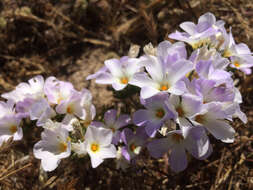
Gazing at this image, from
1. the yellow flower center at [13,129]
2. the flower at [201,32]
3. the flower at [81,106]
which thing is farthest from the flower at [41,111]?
the flower at [201,32]

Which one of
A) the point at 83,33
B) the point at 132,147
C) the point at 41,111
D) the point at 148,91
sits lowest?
the point at 132,147

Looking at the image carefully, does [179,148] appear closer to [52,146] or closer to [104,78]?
[104,78]

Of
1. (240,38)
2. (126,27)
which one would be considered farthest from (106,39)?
(240,38)

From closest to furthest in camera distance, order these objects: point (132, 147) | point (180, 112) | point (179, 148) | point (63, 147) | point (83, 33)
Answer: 1. point (180, 112)
2. point (179, 148)
3. point (63, 147)
4. point (132, 147)
5. point (83, 33)

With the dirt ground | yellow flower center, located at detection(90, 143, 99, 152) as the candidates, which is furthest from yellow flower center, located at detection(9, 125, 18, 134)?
yellow flower center, located at detection(90, 143, 99, 152)

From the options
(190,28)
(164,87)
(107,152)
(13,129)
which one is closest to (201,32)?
(190,28)

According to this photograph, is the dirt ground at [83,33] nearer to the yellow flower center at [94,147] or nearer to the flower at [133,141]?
the flower at [133,141]

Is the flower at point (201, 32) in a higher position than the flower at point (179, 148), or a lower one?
higher

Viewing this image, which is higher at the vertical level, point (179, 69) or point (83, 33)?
point (179, 69)
